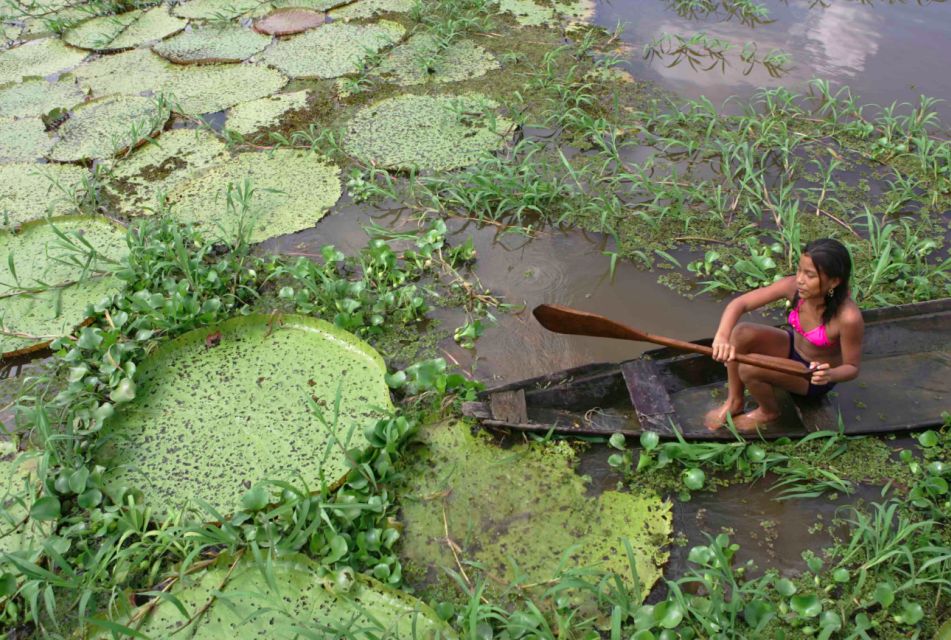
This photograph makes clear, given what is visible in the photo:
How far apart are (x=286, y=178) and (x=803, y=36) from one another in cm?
343

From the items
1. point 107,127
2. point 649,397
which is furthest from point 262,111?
point 649,397

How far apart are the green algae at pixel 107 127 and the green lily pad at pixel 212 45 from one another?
24.3 inches

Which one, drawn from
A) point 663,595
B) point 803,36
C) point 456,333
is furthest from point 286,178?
point 803,36

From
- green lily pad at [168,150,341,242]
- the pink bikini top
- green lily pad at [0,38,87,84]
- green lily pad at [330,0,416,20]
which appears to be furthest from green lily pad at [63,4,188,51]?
the pink bikini top

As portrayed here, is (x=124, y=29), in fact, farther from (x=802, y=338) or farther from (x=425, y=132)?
(x=802, y=338)

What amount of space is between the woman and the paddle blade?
10.6 inches

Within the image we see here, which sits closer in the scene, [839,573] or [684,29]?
[839,573]

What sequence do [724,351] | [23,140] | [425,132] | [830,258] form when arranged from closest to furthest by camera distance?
1. [830,258]
2. [724,351]
3. [425,132]
4. [23,140]

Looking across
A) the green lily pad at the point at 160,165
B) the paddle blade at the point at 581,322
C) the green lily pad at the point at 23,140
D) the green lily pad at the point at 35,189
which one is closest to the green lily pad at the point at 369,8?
the green lily pad at the point at 160,165

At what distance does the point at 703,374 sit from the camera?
7.50 feet

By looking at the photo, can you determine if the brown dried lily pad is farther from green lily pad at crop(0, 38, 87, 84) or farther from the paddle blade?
the paddle blade

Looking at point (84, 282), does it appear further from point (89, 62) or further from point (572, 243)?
point (89, 62)

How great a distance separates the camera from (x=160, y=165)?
3.49m

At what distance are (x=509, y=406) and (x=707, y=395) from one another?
703 millimetres
